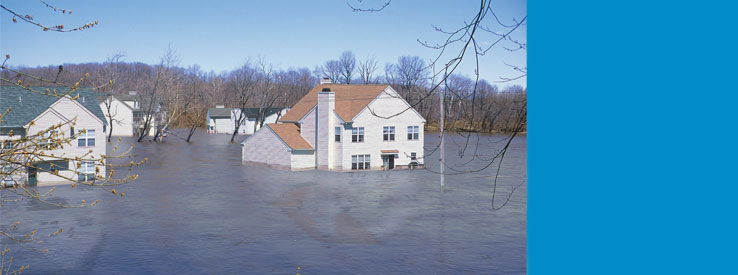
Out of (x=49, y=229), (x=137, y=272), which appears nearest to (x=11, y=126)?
(x=49, y=229)

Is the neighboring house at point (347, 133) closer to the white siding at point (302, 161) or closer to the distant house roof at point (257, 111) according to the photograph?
the white siding at point (302, 161)

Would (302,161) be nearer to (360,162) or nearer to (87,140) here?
(360,162)

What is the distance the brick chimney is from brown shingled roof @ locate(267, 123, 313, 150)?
0.90 metres

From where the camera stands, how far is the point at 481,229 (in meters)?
26.5

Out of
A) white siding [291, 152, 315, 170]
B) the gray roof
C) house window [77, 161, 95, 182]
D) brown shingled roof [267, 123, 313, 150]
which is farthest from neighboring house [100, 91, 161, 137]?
house window [77, 161, 95, 182]

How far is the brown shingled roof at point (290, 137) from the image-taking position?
136ft

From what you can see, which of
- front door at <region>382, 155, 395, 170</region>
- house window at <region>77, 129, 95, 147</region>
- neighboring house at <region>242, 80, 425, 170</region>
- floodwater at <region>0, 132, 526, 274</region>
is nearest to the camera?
floodwater at <region>0, 132, 526, 274</region>

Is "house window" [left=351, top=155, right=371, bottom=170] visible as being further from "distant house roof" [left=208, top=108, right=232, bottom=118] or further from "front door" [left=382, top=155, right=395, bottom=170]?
"distant house roof" [left=208, top=108, right=232, bottom=118]

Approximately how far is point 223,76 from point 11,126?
83565mm

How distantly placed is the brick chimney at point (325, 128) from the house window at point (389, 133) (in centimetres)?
321

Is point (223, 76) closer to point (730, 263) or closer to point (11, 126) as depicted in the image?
point (11, 126)

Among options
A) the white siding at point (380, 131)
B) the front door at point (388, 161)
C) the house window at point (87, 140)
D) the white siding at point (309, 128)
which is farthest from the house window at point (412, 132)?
the house window at point (87, 140)

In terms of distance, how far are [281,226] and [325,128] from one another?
48.0 feet

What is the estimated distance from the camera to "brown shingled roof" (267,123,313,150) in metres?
41.5
